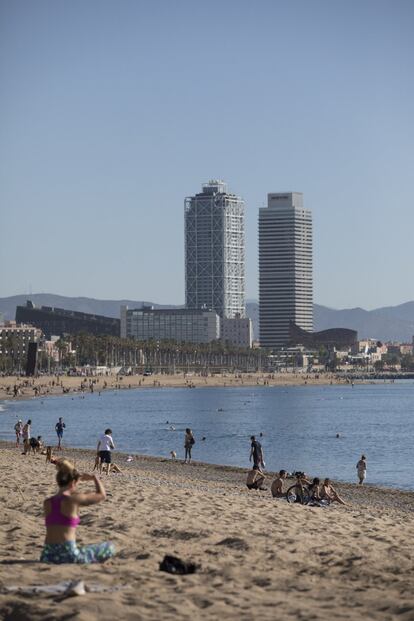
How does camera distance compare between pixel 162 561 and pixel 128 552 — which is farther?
pixel 128 552

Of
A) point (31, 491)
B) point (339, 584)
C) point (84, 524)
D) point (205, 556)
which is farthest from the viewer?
point (31, 491)

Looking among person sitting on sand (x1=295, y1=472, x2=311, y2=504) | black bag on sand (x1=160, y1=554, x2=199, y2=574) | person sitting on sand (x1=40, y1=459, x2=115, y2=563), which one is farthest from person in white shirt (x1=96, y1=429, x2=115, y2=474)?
black bag on sand (x1=160, y1=554, x2=199, y2=574)

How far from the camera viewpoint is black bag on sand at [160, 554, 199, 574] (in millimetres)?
13258

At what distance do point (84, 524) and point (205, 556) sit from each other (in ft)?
12.4

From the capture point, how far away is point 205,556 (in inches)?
585

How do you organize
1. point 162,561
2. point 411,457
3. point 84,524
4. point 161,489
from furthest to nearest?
1. point 411,457
2. point 161,489
3. point 84,524
4. point 162,561

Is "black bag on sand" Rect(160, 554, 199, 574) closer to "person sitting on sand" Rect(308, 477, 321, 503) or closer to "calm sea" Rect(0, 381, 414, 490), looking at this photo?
"person sitting on sand" Rect(308, 477, 321, 503)

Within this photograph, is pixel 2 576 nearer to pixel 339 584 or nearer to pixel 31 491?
pixel 339 584

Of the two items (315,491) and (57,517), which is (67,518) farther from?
(315,491)

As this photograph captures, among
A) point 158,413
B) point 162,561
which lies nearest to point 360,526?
point 162,561

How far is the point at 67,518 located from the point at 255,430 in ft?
240

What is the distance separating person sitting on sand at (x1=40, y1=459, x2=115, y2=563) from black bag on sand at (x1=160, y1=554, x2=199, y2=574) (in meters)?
0.72

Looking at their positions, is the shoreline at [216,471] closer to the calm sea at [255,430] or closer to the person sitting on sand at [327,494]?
the person sitting on sand at [327,494]

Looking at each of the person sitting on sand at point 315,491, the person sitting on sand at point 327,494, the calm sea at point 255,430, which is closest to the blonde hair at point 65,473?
the person sitting on sand at point 315,491
